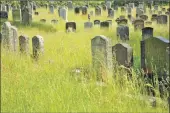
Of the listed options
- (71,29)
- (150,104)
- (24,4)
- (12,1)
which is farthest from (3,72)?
(12,1)

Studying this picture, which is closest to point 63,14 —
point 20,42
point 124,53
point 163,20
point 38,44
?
point 163,20

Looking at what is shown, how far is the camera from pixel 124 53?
9336 millimetres

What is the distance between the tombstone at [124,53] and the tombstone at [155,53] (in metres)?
0.30

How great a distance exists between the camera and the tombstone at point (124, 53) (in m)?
9.28

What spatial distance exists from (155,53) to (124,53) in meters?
0.76

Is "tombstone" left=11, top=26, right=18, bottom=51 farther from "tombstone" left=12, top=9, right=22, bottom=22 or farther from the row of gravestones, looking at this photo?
"tombstone" left=12, top=9, right=22, bottom=22

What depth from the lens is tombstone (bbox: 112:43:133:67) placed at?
928 centimetres

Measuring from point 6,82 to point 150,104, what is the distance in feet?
8.46

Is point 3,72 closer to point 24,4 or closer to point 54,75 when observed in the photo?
point 54,75

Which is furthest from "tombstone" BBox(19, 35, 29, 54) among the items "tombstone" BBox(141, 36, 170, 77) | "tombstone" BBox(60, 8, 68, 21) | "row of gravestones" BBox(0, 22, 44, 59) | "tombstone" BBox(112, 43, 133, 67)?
"tombstone" BBox(60, 8, 68, 21)

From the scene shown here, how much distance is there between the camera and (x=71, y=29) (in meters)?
19.4

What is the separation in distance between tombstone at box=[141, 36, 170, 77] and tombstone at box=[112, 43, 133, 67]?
0.97 ft

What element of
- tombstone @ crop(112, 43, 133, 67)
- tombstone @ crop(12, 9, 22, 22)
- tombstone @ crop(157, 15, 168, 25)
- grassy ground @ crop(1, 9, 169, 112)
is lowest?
grassy ground @ crop(1, 9, 169, 112)

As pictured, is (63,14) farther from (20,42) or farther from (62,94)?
(62,94)
